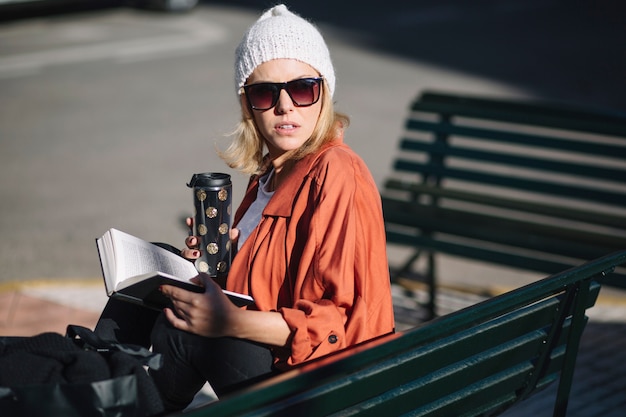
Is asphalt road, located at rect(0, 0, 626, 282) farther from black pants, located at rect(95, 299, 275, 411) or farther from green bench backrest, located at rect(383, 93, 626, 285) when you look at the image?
green bench backrest, located at rect(383, 93, 626, 285)

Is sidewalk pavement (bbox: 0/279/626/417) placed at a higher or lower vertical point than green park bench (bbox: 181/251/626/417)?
lower

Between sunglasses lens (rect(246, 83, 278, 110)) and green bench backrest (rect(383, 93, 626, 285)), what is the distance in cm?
212

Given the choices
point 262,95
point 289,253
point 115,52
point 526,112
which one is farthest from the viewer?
point 115,52

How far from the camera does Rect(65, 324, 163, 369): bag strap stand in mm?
2373

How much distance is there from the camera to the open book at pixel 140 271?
8.39ft

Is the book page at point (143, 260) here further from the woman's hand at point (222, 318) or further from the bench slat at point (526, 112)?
the bench slat at point (526, 112)

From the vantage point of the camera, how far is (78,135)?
905 cm

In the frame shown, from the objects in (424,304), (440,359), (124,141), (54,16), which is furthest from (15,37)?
(440,359)

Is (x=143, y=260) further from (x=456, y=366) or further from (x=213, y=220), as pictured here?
→ (x=456, y=366)

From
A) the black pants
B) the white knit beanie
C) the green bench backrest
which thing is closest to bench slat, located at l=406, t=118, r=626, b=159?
the green bench backrest

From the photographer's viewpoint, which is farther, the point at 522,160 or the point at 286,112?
the point at 522,160

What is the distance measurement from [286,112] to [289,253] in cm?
47

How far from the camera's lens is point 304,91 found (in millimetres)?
2906

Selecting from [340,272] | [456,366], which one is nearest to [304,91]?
[340,272]
